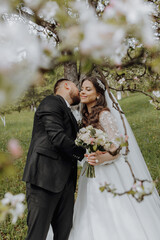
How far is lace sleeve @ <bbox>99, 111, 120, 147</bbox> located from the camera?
2721 mm

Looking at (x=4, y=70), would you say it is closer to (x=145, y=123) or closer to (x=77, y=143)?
(x=77, y=143)

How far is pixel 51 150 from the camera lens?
2.51m

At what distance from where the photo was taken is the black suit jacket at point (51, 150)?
2.43 meters

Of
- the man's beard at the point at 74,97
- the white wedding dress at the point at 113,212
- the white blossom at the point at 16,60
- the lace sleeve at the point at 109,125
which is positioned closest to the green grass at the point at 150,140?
the white wedding dress at the point at 113,212

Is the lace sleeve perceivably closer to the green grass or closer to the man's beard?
the man's beard

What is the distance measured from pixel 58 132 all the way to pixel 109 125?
679 mm

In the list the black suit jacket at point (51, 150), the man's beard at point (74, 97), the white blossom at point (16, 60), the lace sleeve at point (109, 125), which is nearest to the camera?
the white blossom at point (16, 60)

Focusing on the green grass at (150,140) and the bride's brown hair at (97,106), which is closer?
the bride's brown hair at (97,106)

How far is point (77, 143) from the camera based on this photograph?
2416 mm

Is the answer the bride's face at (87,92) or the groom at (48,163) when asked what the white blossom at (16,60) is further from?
the bride's face at (87,92)

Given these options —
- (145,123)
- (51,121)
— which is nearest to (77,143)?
(51,121)

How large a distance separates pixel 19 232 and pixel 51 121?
7.96 ft

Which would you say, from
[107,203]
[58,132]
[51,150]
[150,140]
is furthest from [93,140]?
[150,140]

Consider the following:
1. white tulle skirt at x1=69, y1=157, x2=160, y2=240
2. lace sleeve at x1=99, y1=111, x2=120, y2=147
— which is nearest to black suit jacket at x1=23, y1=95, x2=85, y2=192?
lace sleeve at x1=99, y1=111, x2=120, y2=147
